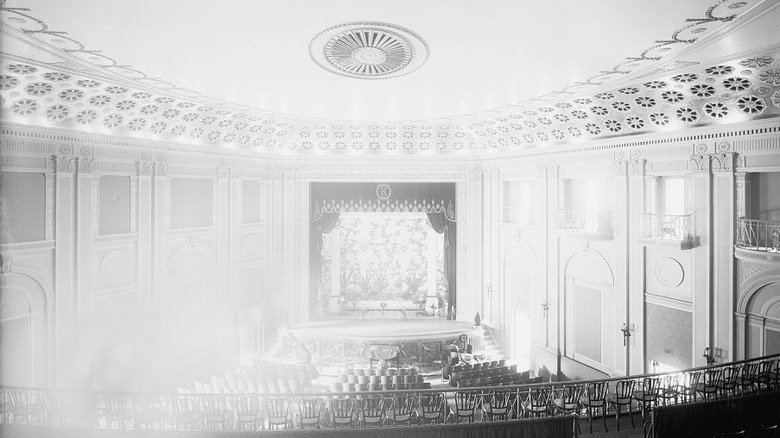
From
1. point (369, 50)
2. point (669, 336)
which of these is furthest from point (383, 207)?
point (369, 50)

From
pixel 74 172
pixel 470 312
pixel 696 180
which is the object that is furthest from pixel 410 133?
pixel 74 172

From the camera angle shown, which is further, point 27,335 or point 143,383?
point 143,383

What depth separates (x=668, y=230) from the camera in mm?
13938

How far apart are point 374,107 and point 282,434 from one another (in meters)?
9.21

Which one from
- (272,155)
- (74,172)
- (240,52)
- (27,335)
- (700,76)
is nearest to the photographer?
(240,52)

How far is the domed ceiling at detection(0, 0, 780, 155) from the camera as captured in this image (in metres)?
7.64

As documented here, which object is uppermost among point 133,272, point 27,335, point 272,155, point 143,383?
point 272,155

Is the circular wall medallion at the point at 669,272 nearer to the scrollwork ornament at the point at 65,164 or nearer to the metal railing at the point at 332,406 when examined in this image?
the metal railing at the point at 332,406

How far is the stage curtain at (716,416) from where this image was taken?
8586mm

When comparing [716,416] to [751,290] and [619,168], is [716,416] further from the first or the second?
[619,168]

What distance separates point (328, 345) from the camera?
1869 centimetres

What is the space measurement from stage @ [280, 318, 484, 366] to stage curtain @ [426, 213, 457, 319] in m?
1.99

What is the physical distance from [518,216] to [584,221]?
3.21 meters

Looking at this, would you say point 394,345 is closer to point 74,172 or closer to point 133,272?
point 133,272
